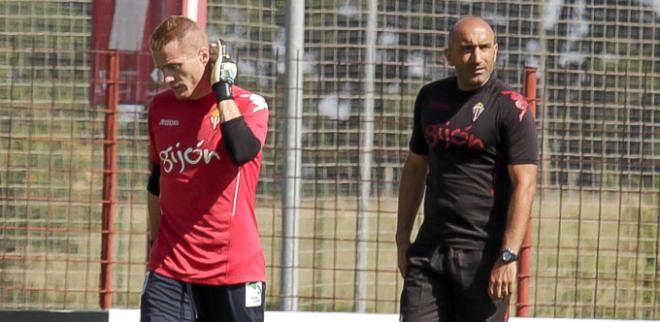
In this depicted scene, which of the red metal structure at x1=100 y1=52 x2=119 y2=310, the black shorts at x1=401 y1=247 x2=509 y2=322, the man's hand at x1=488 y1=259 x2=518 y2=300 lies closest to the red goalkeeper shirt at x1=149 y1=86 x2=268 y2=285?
the black shorts at x1=401 y1=247 x2=509 y2=322

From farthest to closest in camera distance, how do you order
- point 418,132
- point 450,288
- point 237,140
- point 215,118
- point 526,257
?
point 526,257 → point 418,132 → point 450,288 → point 215,118 → point 237,140

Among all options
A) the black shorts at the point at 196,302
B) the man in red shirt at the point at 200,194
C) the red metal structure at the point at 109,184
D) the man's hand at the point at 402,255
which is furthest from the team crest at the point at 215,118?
the red metal structure at the point at 109,184

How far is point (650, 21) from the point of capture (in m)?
10.4

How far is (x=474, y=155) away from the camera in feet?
20.7

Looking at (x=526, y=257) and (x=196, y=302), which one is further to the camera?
(x=526, y=257)

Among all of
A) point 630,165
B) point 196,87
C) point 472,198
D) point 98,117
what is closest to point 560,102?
point 630,165

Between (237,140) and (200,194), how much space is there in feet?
1.08

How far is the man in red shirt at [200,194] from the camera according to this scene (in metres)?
5.99

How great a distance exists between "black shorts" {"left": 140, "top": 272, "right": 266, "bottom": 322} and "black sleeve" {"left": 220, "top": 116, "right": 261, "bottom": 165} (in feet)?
1.84

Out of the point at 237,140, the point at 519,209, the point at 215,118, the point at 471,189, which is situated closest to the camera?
the point at 237,140

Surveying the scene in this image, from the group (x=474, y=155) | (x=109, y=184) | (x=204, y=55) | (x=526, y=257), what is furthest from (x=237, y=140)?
(x=526, y=257)

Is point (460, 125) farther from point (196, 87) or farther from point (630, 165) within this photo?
point (630, 165)

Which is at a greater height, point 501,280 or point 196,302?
point 501,280

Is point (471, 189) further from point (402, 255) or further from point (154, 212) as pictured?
point (154, 212)
